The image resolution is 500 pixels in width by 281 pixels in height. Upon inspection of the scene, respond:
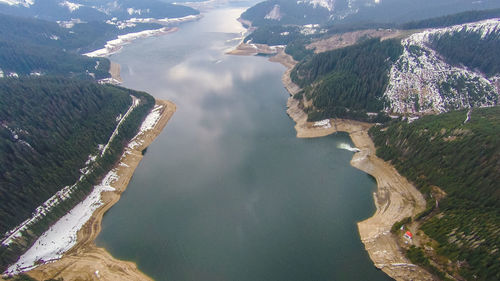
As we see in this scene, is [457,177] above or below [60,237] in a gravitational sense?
above

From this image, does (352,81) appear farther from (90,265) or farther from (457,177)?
(90,265)

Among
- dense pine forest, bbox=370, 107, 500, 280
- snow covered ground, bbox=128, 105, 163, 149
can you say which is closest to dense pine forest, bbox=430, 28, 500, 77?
dense pine forest, bbox=370, 107, 500, 280

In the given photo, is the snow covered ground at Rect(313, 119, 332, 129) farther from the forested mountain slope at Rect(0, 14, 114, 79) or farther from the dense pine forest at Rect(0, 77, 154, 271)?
the forested mountain slope at Rect(0, 14, 114, 79)

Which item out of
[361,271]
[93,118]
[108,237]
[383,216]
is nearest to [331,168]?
[383,216]

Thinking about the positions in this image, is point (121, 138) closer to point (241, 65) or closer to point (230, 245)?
point (230, 245)

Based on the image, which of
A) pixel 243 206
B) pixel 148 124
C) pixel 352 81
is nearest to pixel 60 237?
pixel 243 206

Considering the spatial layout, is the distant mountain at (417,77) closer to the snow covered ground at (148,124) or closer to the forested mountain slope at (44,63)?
the snow covered ground at (148,124)
